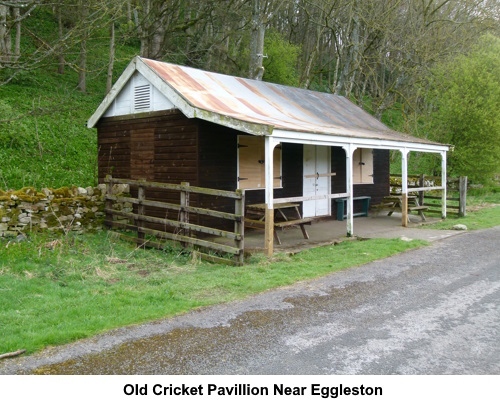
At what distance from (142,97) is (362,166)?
808cm

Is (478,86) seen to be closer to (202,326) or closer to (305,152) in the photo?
(305,152)

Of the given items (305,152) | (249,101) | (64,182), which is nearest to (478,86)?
(305,152)

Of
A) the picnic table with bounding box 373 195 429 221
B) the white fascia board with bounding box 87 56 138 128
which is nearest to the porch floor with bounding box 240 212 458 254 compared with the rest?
the picnic table with bounding box 373 195 429 221

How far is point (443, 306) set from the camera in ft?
19.3

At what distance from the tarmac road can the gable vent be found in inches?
261

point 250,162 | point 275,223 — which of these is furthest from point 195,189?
point 250,162

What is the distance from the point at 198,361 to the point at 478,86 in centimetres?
2288

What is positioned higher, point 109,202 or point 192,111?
point 192,111

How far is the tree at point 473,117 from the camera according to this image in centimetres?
2214

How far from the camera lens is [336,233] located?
38.7 ft

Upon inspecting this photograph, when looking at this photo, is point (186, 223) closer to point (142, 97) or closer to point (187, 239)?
point (187, 239)

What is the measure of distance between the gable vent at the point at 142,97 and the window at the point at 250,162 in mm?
2422

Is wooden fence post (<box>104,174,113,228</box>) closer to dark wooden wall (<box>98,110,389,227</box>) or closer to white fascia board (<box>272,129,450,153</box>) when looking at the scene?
dark wooden wall (<box>98,110,389,227</box>)

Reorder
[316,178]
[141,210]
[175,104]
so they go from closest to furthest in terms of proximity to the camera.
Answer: [175,104] < [141,210] < [316,178]
